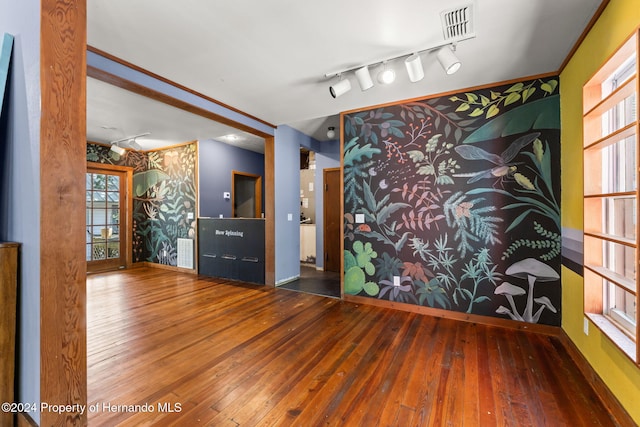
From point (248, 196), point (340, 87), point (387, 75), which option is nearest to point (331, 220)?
point (248, 196)

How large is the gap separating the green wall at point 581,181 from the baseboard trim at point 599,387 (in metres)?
0.03

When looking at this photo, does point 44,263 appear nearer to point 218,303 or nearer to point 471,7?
point 218,303

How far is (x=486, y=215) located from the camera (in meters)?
2.89

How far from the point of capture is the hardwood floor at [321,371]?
1.59m

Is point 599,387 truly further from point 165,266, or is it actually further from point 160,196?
point 160,196

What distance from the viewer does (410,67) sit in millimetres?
2240

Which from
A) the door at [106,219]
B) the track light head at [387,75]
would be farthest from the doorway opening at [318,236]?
the door at [106,219]

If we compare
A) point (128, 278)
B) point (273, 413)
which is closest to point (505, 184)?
point (273, 413)

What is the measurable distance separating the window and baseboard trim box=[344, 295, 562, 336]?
0.79m

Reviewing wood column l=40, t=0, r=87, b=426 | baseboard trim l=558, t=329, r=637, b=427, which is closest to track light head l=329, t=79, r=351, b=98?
wood column l=40, t=0, r=87, b=426

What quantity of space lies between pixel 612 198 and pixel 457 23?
5.41ft

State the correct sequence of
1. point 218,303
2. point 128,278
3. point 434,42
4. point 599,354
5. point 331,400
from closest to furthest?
point 331,400
point 599,354
point 434,42
point 218,303
point 128,278

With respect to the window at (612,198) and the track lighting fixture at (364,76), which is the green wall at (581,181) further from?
the track lighting fixture at (364,76)

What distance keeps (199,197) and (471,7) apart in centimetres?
497
